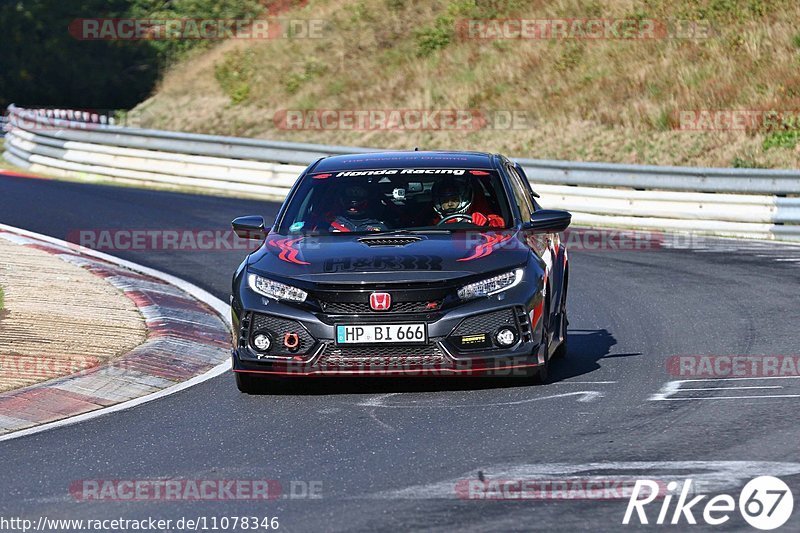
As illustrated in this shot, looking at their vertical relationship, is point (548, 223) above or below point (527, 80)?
below

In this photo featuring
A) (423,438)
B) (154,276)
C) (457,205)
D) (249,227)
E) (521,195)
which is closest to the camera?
(423,438)

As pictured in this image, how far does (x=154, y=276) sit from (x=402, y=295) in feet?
23.2

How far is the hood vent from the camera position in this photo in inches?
365

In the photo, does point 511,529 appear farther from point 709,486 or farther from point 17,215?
point 17,215

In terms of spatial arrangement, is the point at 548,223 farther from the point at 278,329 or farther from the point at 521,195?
the point at 278,329

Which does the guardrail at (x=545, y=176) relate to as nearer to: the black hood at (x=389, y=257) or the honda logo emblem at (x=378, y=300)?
the black hood at (x=389, y=257)

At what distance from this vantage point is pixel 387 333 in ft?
28.2

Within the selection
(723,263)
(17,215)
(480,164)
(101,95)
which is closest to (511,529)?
(480,164)

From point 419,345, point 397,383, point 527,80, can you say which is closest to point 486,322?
point 419,345

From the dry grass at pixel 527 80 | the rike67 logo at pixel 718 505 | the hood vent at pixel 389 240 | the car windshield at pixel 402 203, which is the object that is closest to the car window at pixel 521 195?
the car windshield at pixel 402 203

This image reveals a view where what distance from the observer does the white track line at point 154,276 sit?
8.38m

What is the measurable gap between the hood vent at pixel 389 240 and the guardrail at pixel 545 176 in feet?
34.2

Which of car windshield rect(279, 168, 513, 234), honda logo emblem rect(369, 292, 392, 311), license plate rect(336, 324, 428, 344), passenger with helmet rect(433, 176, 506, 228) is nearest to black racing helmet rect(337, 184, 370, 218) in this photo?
car windshield rect(279, 168, 513, 234)

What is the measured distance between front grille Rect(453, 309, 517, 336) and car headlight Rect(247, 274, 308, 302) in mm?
998
